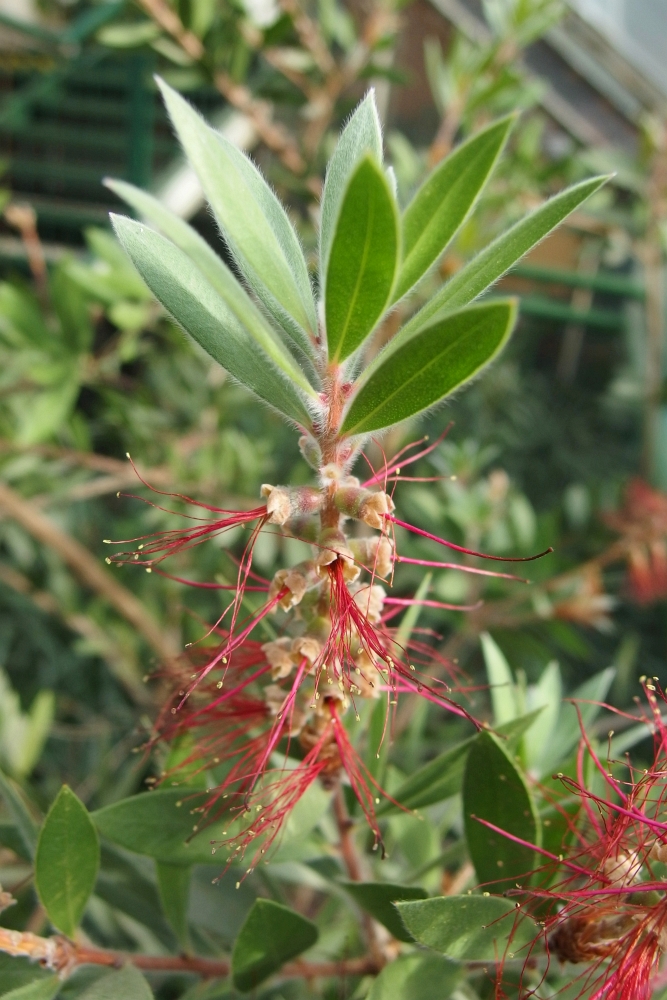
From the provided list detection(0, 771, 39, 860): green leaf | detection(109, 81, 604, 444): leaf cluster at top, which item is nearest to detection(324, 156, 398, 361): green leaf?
detection(109, 81, 604, 444): leaf cluster at top

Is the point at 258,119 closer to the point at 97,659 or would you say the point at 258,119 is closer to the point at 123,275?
the point at 123,275

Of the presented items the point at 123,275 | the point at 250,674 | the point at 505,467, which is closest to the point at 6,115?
the point at 123,275

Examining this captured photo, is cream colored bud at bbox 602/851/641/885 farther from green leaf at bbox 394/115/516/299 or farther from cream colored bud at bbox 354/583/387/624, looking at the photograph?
green leaf at bbox 394/115/516/299

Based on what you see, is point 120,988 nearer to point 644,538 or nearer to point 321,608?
point 321,608

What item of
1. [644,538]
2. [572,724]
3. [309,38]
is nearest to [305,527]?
[572,724]

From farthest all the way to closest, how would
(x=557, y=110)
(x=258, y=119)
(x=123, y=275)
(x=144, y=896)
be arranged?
(x=557, y=110)
(x=258, y=119)
(x=123, y=275)
(x=144, y=896)

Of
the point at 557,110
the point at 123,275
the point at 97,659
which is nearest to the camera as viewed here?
the point at 123,275
